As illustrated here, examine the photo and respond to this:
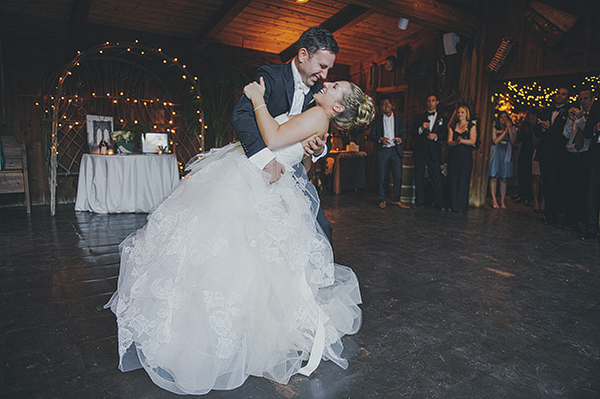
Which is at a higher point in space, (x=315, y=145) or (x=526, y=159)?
(x=315, y=145)

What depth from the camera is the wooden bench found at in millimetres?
4945

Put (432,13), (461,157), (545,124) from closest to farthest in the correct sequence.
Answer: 1. (545,124)
2. (432,13)
3. (461,157)

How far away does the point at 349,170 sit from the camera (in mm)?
7793

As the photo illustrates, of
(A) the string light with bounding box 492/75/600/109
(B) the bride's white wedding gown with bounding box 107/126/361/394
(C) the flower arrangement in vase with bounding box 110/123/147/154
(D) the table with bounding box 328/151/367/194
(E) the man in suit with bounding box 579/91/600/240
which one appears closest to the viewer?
(B) the bride's white wedding gown with bounding box 107/126/361/394

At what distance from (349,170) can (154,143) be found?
149 inches

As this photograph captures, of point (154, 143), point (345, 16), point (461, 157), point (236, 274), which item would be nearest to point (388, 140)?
point (461, 157)

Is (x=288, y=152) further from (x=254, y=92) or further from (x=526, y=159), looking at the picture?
(x=526, y=159)

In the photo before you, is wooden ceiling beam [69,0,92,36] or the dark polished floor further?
wooden ceiling beam [69,0,92,36]

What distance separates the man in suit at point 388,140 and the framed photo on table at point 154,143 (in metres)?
3.16

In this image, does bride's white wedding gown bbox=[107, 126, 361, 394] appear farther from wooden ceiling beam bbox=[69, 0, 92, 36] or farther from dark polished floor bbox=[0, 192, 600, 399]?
wooden ceiling beam bbox=[69, 0, 92, 36]

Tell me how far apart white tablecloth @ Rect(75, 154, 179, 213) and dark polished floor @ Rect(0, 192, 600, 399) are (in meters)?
1.10

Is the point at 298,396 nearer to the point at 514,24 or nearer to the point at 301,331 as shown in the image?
the point at 301,331

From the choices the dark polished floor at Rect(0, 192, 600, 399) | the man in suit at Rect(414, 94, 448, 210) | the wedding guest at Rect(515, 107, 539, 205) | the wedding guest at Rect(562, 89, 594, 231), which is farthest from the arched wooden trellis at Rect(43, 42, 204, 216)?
the wedding guest at Rect(515, 107, 539, 205)

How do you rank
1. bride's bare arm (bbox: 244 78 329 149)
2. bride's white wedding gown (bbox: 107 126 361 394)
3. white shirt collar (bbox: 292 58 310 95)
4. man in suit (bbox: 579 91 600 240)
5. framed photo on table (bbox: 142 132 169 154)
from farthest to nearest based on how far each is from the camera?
framed photo on table (bbox: 142 132 169 154), man in suit (bbox: 579 91 600 240), white shirt collar (bbox: 292 58 310 95), bride's bare arm (bbox: 244 78 329 149), bride's white wedding gown (bbox: 107 126 361 394)
